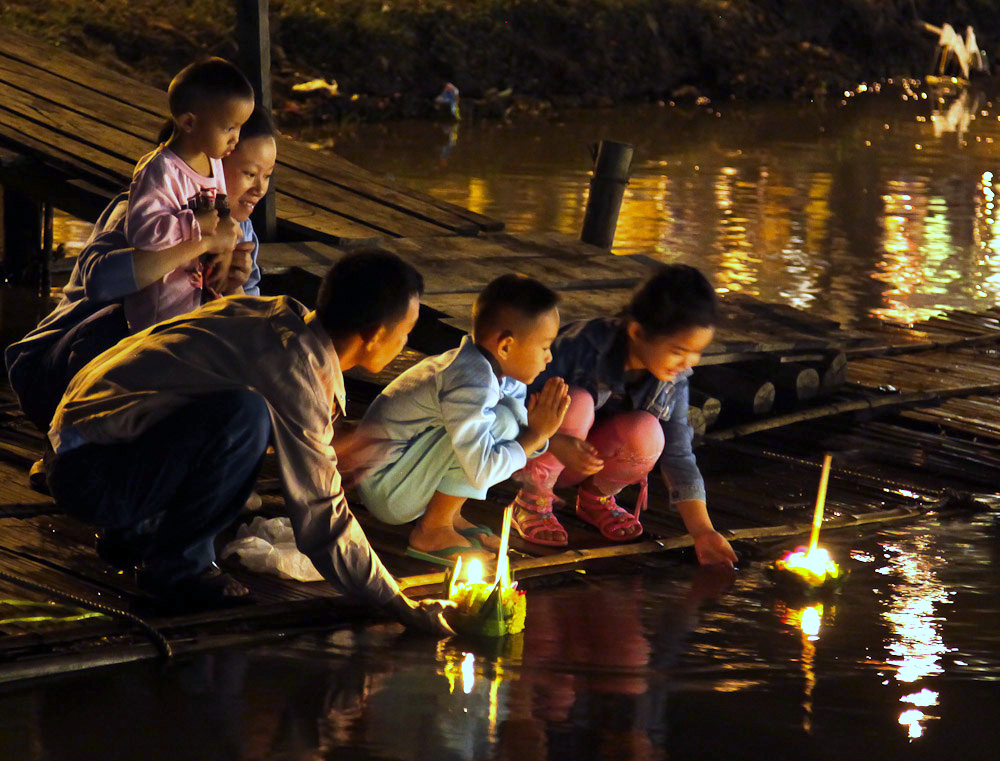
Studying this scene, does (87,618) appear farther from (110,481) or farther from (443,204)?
(443,204)

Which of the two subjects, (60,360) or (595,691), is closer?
(595,691)

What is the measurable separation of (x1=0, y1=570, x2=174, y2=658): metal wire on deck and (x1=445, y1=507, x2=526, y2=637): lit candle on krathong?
667 millimetres

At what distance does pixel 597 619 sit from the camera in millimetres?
3648

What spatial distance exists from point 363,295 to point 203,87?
101cm

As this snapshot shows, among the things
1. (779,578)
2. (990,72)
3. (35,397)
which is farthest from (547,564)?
(990,72)

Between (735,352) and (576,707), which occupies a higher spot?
(735,352)

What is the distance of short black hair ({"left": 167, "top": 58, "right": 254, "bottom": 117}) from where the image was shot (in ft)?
13.1

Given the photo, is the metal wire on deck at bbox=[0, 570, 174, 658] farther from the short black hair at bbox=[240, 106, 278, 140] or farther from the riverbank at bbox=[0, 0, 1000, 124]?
the riverbank at bbox=[0, 0, 1000, 124]

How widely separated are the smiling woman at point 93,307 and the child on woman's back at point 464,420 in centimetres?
66

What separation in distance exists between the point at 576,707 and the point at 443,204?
3.83 metres

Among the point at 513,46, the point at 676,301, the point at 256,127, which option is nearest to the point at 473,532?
the point at 676,301

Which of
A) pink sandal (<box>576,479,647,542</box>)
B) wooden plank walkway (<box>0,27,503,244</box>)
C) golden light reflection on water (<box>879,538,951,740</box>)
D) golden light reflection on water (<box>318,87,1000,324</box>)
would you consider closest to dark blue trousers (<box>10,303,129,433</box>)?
pink sandal (<box>576,479,647,542</box>)

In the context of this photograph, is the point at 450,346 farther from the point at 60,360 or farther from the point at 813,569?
the point at 813,569

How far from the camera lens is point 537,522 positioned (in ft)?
13.7
